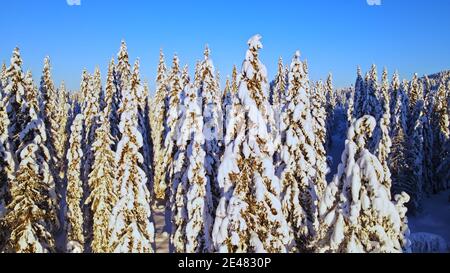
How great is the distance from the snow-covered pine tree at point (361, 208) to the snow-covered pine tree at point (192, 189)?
8.90 m

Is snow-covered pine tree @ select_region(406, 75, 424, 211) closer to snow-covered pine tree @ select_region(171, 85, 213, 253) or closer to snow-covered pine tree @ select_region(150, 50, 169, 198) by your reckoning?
snow-covered pine tree @ select_region(150, 50, 169, 198)

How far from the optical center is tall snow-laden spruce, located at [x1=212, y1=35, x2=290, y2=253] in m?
13.0

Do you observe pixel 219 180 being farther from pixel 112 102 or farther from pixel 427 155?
pixel 427 155

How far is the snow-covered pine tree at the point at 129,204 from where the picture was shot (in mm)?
18219

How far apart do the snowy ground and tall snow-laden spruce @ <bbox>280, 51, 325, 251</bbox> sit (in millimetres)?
32778

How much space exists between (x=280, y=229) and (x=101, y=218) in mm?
19363

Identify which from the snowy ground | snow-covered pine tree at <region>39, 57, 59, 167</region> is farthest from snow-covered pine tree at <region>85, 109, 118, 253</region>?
the snowy ground

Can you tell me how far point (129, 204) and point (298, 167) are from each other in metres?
9.21

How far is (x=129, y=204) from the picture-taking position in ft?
61.0

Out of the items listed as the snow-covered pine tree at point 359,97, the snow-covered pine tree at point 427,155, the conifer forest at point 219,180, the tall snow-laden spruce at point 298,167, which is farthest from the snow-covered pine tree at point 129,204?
the snow-covered pine tree at point 359,97
